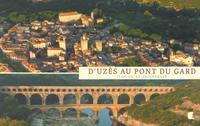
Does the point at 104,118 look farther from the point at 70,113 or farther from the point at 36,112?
the point at 36,112

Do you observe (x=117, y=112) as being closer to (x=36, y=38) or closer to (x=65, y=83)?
(x=65, y=83)

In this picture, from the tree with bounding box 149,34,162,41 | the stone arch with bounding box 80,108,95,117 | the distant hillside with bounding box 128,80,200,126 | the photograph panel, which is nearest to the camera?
the distant hillside with bounding box 128,80,200,126

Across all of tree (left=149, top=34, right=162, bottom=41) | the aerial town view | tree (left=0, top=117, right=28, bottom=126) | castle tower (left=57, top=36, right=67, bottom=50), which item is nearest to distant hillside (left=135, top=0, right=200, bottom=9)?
the aerial town view

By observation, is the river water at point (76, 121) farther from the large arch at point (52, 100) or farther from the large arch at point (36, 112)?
the large arch at point (52, 100)

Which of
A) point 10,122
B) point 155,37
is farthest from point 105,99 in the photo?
point 10,122

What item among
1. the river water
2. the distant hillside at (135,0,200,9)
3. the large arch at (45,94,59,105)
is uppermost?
the distant hillside at (135,0,200,9)

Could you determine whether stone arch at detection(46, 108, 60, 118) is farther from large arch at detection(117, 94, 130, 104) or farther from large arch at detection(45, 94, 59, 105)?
large arch at detection(117, 94, 130, 104)

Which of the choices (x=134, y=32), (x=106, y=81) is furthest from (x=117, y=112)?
(x=134, y=32)
